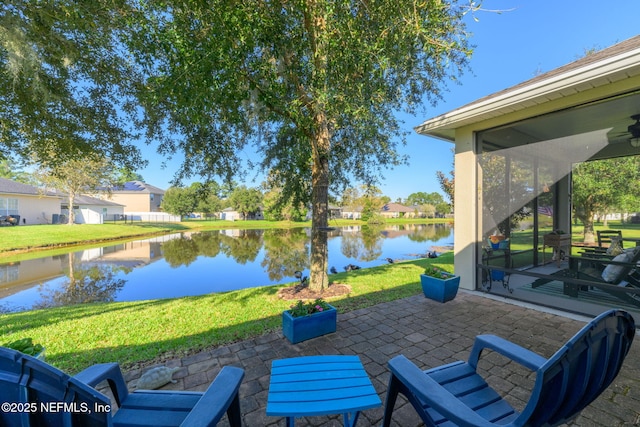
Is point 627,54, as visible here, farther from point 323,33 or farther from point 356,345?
point 356,345

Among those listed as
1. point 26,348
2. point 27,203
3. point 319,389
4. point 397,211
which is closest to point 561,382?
point 319,389

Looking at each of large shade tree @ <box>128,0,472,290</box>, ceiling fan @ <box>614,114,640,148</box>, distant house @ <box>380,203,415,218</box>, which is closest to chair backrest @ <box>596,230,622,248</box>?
ceiling fan @ <box>614,114,640,148</box>

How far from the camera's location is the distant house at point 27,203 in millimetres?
20156

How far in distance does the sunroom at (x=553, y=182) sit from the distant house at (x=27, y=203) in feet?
100

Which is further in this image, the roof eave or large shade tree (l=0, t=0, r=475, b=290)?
large shade tree (l=0, t=0, r=475, b=290)

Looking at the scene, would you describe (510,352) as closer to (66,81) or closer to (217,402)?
(217,402)

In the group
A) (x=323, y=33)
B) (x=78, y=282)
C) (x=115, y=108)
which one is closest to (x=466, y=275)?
(x=323, y=33)

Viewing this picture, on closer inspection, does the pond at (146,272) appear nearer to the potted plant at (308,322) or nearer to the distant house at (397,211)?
the potted plant at (308,322)

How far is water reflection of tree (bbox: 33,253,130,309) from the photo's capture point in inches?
239

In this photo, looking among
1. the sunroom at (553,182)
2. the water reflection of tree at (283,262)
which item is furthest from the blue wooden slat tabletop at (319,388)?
the water reflection of tree at (283,262)

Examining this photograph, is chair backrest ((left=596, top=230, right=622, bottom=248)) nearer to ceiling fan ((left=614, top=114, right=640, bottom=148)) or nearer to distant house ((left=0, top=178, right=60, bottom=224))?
ceiling fan ((left=614, top=114, right=640, bottom=148))

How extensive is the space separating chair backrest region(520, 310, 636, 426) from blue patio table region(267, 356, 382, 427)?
0.68m

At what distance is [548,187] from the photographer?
21.4ft

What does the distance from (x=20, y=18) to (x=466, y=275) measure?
7459 millimetres
